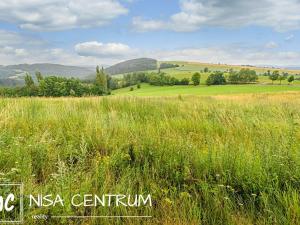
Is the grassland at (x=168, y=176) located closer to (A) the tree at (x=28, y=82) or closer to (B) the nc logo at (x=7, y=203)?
(B) the nc logo at (x=7, y=203)

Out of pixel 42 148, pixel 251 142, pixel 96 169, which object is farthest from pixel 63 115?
pixel 251 142

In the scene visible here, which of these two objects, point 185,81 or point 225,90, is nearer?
point 225,90

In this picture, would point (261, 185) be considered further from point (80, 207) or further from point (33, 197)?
point (33, 197)

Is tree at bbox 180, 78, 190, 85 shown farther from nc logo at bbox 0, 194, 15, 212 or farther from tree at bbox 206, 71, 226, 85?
nc logo at bbox 0, 194, 15, 212

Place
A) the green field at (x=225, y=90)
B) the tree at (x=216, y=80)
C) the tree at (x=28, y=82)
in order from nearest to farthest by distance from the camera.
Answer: the green field at (x=225, y=90), the tree at (x=28, y=82), the tree at (x=216, y=80)

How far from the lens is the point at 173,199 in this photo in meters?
2.68

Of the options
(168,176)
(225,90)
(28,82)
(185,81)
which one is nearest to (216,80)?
(185,81)
